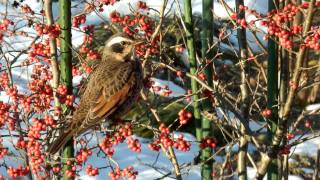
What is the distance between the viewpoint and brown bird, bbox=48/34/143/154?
434 cm

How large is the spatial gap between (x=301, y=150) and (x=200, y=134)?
6414 millimetres

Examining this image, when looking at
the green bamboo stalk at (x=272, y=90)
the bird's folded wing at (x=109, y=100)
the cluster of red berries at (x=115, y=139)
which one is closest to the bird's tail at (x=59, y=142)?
the cluster of red berries at (x=115, y=139)

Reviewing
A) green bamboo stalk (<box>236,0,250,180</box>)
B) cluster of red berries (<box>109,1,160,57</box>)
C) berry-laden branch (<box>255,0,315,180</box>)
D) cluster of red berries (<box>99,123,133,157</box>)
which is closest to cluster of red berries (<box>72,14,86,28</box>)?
cluster of red berries (<box>109,1,160,57</box>)

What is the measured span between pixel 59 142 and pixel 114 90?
105 cm

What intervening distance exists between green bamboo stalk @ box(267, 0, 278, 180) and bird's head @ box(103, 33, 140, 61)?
3.80ft

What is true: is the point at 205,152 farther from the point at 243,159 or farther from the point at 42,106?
the point at 42,106

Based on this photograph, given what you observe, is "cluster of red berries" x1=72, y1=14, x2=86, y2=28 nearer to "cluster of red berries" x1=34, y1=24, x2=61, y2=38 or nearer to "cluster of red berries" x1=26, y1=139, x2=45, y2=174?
"cluster of red berries" x1=34, y1=24, x2=61, y2=38

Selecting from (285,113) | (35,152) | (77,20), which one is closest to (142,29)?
(77,20)

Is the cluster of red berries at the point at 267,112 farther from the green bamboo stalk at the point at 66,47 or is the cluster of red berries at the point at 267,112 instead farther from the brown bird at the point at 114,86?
the green bamboo stalk at the point at 66,47

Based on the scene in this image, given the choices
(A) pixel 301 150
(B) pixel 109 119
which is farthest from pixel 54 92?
(A) pixel 301 150

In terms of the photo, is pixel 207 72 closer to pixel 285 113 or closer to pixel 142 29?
pixel 142 29

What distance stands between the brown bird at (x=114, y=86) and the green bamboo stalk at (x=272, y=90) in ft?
3.38

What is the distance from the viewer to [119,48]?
475cm

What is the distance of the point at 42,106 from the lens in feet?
12.5
